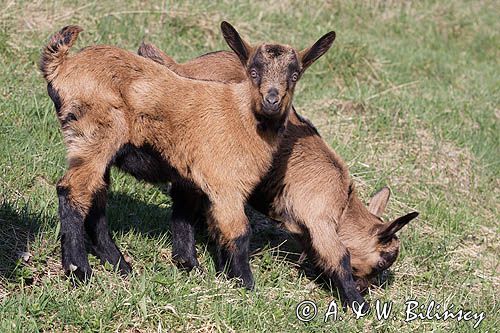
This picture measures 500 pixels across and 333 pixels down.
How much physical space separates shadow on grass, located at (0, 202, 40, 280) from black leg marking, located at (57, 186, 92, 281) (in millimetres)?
338

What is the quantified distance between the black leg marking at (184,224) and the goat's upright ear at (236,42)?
115cm

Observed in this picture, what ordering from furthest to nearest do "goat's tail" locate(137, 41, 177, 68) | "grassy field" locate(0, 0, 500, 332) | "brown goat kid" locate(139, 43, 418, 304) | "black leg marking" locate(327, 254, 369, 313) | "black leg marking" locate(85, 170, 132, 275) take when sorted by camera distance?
"goat's tail" locate(137, 41, 177, 68) < "brown goat kid" locate(139, 43, 418, 304) < "black leg marking" locate(327, 254, 369, 313) < "black leg marking" locate(85, 170, 132, 275) < "grassy field" locate(0, 0, 500, 332)

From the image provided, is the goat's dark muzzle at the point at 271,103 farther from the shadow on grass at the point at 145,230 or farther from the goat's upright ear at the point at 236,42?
the shadow on grass at the point at 145,230

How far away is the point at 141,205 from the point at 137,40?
3665 mm

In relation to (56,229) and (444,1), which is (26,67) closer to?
(56,229)

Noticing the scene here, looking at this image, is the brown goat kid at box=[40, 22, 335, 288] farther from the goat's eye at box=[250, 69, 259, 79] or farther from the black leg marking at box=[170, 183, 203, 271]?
the black leg marking at box=[170, 183, 203, 271]

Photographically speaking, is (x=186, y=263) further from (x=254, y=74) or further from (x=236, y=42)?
(x=236, y=42)

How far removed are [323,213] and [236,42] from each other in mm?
1557

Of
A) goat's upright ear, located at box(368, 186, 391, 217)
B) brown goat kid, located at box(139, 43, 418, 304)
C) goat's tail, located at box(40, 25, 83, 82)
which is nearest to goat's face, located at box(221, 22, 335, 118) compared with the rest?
brown goat kid, located at box(139, 43, 418, 304)

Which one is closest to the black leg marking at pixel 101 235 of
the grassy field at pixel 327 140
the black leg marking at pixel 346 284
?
the grassy field at pixel 327 140

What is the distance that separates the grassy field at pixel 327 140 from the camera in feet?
19.2

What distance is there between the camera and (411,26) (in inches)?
569

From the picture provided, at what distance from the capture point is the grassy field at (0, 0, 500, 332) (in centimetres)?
584

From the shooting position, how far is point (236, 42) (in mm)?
6645
